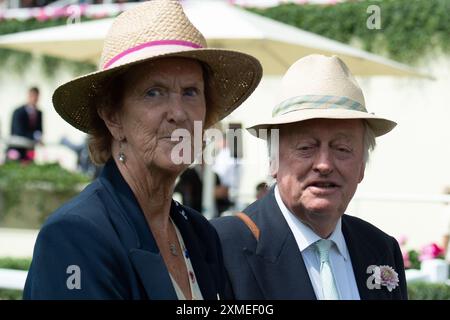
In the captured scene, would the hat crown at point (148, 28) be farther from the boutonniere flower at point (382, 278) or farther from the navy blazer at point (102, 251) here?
the boutonniere flower at point (382, 278)

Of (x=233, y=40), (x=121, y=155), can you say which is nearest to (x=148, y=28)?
(x=121, y=155)

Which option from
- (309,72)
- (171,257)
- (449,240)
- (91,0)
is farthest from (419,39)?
(171,257)

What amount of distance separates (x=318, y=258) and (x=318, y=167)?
319 millimetres

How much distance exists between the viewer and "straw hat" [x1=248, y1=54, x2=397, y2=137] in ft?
11.1

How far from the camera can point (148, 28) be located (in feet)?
8.90

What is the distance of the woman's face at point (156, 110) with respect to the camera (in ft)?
8.68

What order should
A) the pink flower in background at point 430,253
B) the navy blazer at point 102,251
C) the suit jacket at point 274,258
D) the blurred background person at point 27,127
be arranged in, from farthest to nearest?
the blurred background person at point 27,127 < the pink flower in background at point 430,253 < the suit jacket at point 274,258 < the navy blazer at point 102,251

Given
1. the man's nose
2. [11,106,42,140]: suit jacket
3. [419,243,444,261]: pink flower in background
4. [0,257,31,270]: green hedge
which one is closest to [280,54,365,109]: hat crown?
the man's nose

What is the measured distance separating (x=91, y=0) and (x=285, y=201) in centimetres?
1680

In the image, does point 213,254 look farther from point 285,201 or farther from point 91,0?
point 91,0

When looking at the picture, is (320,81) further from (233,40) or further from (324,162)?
→ (233,40)

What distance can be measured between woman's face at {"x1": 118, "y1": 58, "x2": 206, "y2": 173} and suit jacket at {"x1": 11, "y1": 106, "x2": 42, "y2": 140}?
44.1 ft

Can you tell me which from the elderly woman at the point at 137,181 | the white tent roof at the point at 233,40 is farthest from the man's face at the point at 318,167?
the white tent roof at the point at 233,40

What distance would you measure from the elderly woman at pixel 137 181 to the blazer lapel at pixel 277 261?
12.4 inches
